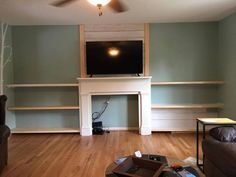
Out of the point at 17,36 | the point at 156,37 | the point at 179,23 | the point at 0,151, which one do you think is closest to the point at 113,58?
the point at 156,37

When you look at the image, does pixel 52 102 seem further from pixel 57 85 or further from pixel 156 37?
pixel 156 37

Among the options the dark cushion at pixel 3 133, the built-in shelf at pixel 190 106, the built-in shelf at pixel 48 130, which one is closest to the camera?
the dark cushion at pixel 3 133

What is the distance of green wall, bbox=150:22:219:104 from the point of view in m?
4.77

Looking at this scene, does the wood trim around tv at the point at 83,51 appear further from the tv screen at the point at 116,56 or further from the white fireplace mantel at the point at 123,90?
the white fireplace mantel at the point at 123,90

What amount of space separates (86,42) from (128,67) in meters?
0.99

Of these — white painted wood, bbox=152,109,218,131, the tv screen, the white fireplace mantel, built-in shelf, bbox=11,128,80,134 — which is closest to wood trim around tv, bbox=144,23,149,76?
the tv screen

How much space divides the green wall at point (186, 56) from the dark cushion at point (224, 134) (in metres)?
2.40

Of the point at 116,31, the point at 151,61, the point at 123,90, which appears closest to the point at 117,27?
the point at 116,31

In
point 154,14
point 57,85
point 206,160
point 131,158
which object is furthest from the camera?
point 57,85

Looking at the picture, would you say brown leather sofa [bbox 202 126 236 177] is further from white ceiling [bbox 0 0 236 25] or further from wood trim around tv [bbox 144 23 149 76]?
wood trim around tv [bbox 144 23 149 76]

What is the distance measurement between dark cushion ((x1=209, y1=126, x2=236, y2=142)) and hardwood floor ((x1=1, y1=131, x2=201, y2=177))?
992mm

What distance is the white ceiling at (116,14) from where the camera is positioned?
3.45 m

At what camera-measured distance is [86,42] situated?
469 centimetres

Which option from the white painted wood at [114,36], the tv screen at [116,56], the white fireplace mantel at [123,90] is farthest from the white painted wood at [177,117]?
the white painted wood at [114,36]
